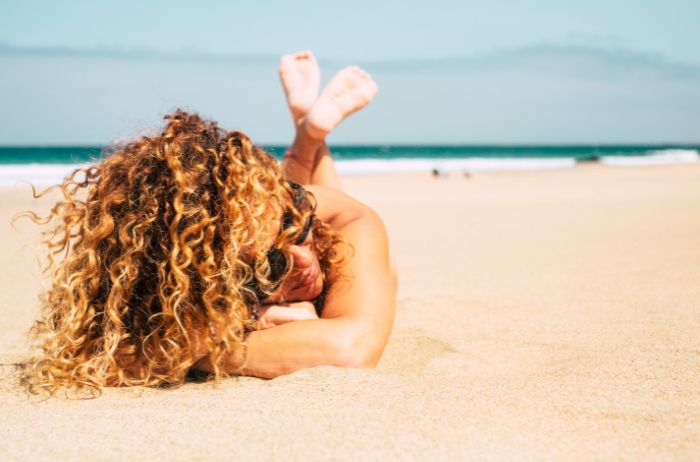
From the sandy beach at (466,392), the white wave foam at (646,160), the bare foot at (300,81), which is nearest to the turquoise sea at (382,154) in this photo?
the white wave foam at (646,160)

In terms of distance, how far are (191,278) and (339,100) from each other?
2.24 metres

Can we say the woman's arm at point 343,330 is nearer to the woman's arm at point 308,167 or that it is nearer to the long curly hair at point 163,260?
the long curly hair at point 163,260

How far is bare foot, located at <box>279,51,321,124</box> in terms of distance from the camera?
461 cm

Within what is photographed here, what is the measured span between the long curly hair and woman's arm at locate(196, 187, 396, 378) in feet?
0.31

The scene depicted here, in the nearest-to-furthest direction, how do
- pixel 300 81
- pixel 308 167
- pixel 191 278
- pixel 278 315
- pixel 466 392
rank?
pixel 466 392 → pixel 191 278 → pixel 278 315 → pixel 308 167 → pixel 300 81

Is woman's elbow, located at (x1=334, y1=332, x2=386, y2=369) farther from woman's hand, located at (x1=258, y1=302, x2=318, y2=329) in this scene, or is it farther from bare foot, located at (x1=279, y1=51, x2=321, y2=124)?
bare foot, located at (x1=279, y1=51, x2=321, y2=124)

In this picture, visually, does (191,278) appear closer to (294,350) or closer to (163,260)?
(163,260)

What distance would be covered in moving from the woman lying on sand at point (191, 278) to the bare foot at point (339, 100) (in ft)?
4.77

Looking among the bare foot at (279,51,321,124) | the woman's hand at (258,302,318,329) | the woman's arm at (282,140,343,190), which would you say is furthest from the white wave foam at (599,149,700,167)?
the woman's hand at (258,302,318,329)

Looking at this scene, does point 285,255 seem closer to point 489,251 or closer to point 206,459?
point 206,459

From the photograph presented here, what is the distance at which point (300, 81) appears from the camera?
4.82 metres

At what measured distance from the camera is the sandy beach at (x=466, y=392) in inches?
71.9

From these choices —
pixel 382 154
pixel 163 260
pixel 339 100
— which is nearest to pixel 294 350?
pixel 163 260

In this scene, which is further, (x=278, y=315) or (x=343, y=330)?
(x=278, y=315)
